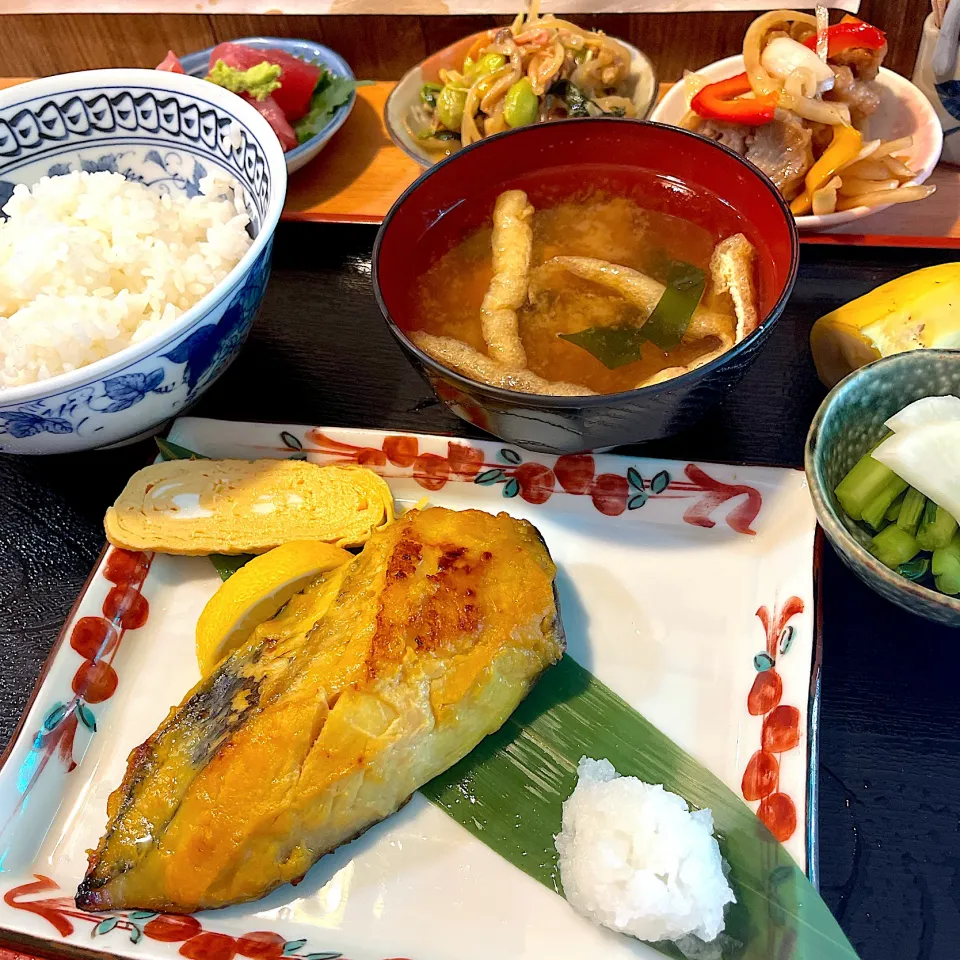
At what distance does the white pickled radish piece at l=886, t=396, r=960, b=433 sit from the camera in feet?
4.47

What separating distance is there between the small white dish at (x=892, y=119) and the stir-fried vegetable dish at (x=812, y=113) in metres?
0.04

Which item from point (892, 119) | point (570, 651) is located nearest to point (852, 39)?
point (892, 119)

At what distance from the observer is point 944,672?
1347 millimetres

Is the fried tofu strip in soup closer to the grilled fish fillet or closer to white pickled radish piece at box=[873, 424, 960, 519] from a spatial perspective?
the grilled fish fillet

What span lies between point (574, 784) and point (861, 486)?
2.38ft

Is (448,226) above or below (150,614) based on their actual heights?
above

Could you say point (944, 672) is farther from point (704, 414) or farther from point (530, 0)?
point (530, 0)

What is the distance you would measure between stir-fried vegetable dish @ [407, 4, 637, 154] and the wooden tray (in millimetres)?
253

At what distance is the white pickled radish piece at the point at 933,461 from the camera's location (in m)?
1.30

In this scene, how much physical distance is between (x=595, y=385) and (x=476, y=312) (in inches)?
12.6

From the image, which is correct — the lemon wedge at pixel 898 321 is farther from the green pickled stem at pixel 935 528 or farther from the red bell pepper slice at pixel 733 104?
the red bell pepper slice at pixel 733 104

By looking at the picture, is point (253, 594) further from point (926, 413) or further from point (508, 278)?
point (926, 413)

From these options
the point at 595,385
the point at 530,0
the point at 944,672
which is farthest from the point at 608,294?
the point at 530,0

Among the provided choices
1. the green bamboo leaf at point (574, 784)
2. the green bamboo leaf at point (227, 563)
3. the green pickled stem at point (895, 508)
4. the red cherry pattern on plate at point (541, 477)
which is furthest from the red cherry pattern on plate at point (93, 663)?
the green pickled stem at point (895, 508)
